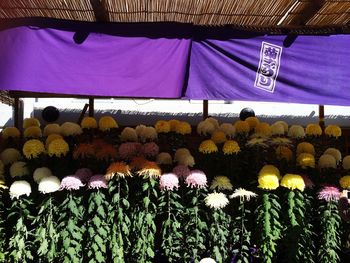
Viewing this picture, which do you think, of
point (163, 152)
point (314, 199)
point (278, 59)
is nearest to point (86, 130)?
point (163, 152)

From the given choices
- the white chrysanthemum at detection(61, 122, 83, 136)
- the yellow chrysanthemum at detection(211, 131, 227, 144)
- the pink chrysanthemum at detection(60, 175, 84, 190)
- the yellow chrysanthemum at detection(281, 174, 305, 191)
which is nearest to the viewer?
the pink chrysanthemum at detection(60, 175, 84, 190)

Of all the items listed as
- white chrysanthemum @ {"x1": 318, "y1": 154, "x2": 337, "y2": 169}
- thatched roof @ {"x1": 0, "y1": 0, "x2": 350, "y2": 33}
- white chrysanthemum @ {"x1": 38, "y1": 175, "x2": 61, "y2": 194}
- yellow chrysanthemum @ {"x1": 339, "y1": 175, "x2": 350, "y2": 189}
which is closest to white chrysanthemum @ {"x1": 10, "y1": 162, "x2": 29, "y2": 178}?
white chrysanthemum @ {"x1": 38, "y1": 175, "x2": 61, "y2": 194}

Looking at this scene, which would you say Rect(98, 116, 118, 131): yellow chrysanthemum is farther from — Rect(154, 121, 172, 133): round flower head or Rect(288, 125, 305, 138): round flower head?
Rect(288, 125, 305, 138): round flower head

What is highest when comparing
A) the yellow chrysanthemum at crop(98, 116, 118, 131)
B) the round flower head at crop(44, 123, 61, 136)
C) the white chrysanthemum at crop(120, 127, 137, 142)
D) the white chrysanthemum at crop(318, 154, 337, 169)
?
the yellow chrysanthemum at crop(98, 116, 118, 131)

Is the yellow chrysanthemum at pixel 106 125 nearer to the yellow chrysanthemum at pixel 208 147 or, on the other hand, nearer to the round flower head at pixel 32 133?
→ the round flower head at pixel 32 133

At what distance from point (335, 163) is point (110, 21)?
3565mm

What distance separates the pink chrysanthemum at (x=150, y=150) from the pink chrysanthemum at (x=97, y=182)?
702mm

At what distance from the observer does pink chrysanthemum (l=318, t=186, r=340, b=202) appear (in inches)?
204

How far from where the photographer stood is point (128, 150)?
5297mm

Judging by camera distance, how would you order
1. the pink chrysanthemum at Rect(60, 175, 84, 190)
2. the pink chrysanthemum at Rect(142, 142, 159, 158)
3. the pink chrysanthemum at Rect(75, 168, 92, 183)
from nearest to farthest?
1. the pink chrysanthemum at Rect(60, 175, 84, 190)
2. the pink chrysanthemum at Rect(75, 168, 92, 183)
3. the pink chrysanthemum at Rect(142, 142, 159, 158)

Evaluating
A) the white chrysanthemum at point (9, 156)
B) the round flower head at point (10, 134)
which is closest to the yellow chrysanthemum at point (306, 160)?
the white chrysanthemum at point (9, 156)

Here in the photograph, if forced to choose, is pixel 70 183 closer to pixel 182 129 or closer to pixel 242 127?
pixel 182 129

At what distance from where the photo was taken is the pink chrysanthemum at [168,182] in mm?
4895

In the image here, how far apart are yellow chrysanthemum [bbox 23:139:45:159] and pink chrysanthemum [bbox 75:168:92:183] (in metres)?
0.58
